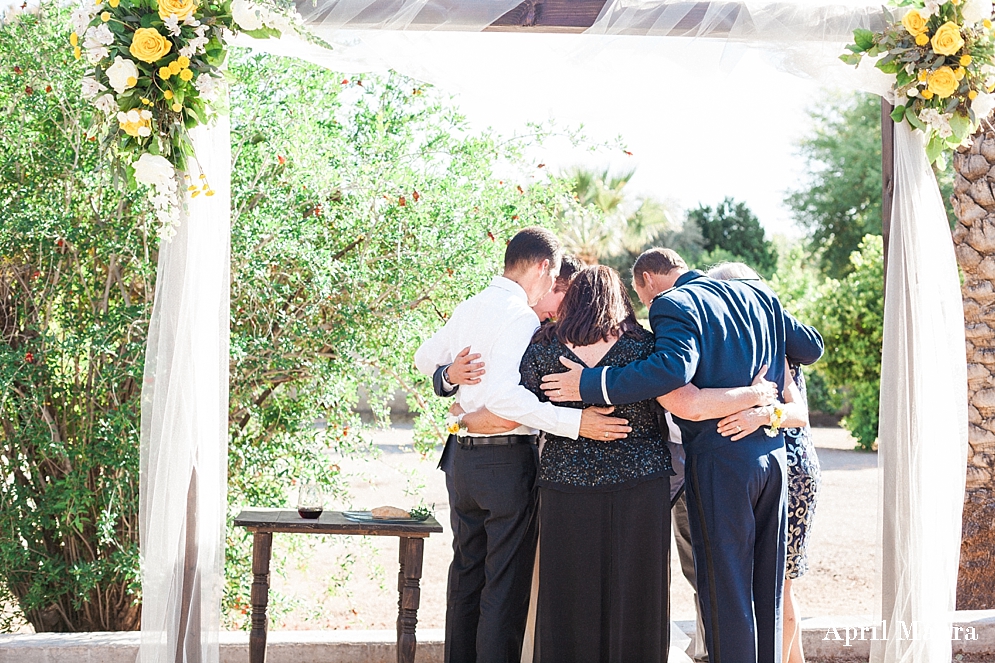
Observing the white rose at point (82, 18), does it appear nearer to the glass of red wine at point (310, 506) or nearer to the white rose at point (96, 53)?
the white rose at point (96, 53)

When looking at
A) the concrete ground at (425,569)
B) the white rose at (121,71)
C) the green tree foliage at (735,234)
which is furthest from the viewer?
the green tree foliage at (735,234)

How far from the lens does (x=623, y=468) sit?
3180mm

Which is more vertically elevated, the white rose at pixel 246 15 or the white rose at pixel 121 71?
the white rose at pixel 246 15

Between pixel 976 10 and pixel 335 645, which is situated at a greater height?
pixel 976 10

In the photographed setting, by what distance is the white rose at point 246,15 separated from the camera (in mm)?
2988

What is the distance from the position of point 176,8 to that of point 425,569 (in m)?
5.98

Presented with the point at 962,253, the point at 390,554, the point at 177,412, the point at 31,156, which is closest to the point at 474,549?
the point at 177,412

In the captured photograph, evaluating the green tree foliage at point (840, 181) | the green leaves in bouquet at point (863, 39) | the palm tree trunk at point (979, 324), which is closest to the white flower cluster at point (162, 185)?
the green leaves in bouquet at point (863, 39)

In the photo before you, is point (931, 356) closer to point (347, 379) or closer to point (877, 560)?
point (877, 560)

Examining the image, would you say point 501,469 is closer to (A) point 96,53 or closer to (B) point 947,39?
(A) point 96,53

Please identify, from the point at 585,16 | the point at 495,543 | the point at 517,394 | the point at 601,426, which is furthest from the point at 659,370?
the point at 585,16

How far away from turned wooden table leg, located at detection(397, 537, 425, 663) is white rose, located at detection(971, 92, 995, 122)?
248 cm

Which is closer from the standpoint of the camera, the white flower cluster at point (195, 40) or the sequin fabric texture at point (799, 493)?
the white flower cluster at point (195, 40)

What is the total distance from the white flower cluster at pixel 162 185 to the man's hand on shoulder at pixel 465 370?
1.07 metres
